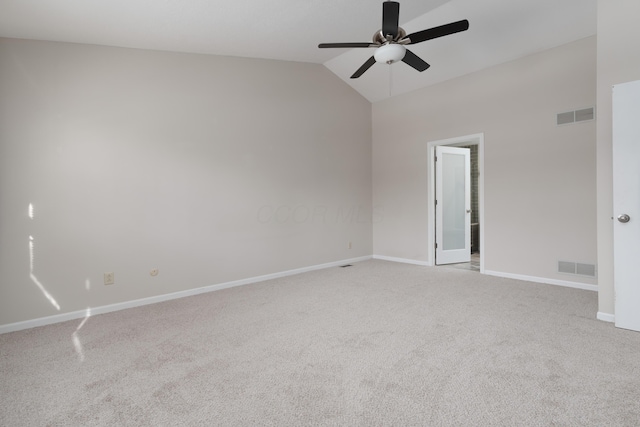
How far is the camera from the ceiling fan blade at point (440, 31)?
250cm

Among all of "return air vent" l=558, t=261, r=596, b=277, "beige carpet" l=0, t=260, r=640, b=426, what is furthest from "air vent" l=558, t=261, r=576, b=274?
"beige carpet" l=0, t=260, r=640, b=426

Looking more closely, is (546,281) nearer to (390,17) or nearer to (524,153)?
(524,153)

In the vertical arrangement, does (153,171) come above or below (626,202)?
above

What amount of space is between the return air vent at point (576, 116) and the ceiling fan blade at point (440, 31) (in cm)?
221

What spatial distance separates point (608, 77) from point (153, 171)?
4372 millimetres

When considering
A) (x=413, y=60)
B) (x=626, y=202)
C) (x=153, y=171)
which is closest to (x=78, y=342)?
(x=153, y=171)

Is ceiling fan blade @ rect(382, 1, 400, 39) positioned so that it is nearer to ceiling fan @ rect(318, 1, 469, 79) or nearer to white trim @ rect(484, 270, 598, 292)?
ceiling fan @ rect(318, 1, 469, 79)

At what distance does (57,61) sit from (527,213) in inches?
215

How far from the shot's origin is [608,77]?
2.72 meters

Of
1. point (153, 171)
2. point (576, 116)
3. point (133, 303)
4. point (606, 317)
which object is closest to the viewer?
point (606, 317)

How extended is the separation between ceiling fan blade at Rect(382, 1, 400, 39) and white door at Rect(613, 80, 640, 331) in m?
1.84

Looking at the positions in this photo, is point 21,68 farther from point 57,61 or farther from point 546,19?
point 546,19

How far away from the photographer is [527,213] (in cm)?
428

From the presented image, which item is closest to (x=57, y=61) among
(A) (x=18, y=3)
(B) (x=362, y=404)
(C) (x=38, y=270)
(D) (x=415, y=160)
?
(A) (x=18, y=3)
